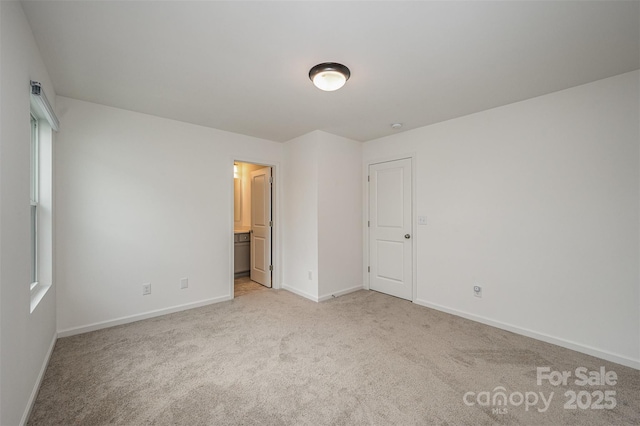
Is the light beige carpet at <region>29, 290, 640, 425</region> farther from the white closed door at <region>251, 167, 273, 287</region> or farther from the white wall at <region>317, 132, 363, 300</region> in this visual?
the white closed door at <region>251, 167, 273, 287</region>

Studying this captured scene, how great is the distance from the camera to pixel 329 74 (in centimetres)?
220

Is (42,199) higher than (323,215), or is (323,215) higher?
(42,199)

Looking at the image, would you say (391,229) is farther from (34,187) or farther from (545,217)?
(34,187)

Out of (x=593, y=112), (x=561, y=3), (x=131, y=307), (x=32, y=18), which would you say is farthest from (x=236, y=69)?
(x=593, y=112)

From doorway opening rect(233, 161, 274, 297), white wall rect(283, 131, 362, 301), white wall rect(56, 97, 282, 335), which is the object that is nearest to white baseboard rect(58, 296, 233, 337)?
white wall rect(56, 97, 282, 335)

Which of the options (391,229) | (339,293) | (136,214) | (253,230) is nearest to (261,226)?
(253,230)

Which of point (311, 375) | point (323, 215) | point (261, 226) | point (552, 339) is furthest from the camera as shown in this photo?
point (261, 226)

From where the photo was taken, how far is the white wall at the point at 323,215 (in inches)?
155

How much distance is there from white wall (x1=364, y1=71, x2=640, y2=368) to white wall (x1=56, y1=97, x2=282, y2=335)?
2933mm

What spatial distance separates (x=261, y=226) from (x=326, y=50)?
129 inches

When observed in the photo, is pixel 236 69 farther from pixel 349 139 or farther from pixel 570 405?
pixel 570 405

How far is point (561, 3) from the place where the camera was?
158 cm

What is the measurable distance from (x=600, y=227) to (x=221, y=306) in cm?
413

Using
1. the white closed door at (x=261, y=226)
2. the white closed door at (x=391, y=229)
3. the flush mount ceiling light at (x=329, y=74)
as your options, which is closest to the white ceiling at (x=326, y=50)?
the flush mount ceiling light at (x=329, y=74)
